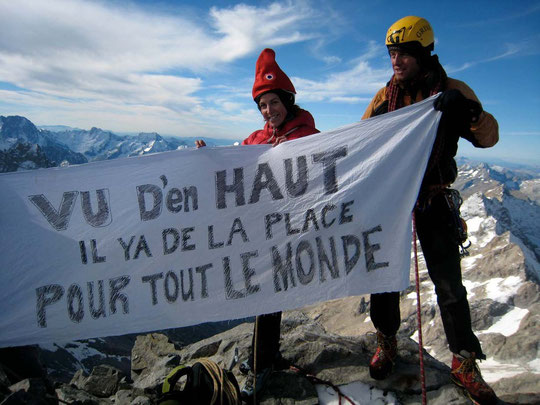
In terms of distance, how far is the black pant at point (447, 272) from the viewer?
12.7ft

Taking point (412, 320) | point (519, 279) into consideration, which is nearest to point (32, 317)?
point (412, 320)

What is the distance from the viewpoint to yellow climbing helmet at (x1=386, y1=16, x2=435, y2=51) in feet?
12.3

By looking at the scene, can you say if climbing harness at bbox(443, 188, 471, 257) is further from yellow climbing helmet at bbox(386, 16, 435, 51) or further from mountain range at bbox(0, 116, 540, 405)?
yellow climbing helmet at bbox(386, 16, 435, 51)

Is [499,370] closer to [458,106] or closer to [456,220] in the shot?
[456,220]

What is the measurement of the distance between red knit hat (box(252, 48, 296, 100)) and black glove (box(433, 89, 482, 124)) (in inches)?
76.4

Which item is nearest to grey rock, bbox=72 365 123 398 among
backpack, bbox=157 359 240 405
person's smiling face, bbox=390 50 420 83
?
backpack, bbox=157 359 240 405

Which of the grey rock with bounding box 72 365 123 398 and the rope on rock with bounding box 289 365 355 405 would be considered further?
the grey rock with bounding box 72 365 123 398

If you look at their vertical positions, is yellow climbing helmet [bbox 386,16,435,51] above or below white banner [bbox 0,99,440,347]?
above

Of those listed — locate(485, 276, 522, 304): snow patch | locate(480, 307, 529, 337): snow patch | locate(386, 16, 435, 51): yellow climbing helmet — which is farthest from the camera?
locate(485, 276, 522, 304): snow patch

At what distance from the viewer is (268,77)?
443 centimetres

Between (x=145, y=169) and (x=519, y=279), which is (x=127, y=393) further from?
(x=519, y=279)

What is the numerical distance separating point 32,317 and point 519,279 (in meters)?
150

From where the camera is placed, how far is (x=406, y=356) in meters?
5.03

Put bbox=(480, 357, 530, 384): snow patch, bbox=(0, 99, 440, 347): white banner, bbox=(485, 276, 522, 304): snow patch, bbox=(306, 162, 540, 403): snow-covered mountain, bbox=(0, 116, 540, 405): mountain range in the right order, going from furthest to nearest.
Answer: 1. bbox=(485, 276, 522, 304): snow patch
2. bbox=(306, 162, 540, 403): snow-covered mountain
3. bbox=(480, 357, 530, 384): snow patch
4. bbox=(0, 116, 540, 405): mountain range
5. bbox=(0, 99, 440, 347): white banner
